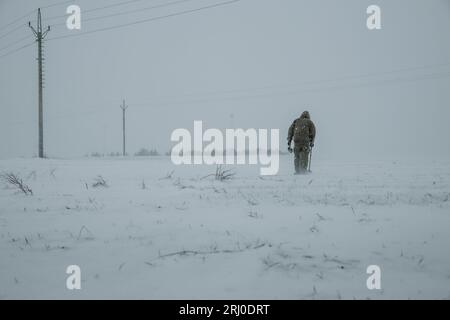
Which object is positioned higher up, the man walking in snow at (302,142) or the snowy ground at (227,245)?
the man walking in snow at (302,142)

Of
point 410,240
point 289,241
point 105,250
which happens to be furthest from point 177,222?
point 410,240

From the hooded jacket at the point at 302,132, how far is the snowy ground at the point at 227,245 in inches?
217

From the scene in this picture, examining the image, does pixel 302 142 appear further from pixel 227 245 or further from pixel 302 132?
pixel 227 245

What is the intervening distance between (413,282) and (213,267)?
5.76ft

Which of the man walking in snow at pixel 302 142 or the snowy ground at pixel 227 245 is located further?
the man walking in snow at pixel 302 142

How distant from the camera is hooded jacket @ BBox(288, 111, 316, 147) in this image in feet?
41.6

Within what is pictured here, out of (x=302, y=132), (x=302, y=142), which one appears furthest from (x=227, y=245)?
(x=302, y=132)

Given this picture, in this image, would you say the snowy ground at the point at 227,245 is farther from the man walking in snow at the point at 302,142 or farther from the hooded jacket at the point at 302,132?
the hooded jacket at the point at 302,132

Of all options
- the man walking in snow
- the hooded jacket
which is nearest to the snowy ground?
the man walking in snow

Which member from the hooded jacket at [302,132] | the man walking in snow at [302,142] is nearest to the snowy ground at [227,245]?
the man walking in snow at [302,142]

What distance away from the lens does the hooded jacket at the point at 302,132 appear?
12.7 meters

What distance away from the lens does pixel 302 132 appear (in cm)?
1280
